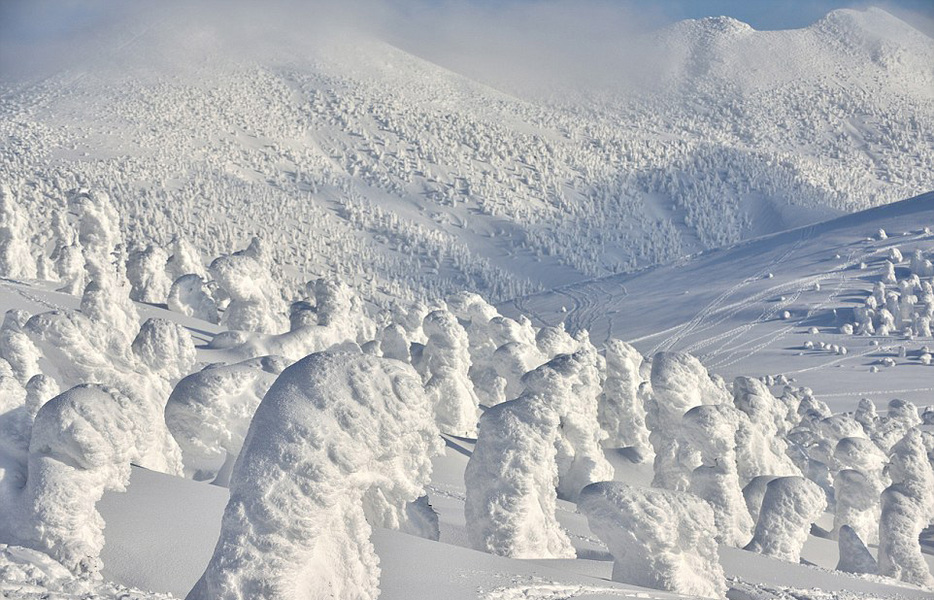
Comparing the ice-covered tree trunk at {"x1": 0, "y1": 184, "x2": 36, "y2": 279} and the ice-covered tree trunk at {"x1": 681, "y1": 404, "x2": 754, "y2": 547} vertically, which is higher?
the ice-covered tree trunk at {"x1": 0, "y1": 184, "x2": 36, "y2": 279}

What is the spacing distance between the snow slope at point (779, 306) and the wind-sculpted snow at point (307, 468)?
213ft

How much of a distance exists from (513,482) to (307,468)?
854 cm

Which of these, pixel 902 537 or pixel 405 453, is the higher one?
pixel 405 453

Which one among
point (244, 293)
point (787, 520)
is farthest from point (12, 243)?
point (787, 520)

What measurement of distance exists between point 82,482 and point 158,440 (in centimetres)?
550

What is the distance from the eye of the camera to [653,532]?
1709cm

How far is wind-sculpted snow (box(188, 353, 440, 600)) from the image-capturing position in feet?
37.5

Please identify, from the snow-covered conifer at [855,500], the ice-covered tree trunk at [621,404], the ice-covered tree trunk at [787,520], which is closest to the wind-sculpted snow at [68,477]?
the ice-covered tree trunk at [787,520]

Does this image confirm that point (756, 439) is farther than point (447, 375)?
No

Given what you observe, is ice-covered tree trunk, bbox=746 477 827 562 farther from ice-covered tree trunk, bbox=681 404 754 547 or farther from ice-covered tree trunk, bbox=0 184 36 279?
ice-covered tree trunk, bbox=0 184 36 279

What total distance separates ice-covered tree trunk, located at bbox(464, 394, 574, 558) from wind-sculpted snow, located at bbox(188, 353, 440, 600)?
758 centimetres

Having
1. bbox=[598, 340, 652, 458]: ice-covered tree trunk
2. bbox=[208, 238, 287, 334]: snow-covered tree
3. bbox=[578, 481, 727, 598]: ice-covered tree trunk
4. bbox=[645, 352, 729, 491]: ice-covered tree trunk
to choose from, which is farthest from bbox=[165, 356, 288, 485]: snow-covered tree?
bbox=[208, 238, 287, 334]: snow-covered tree

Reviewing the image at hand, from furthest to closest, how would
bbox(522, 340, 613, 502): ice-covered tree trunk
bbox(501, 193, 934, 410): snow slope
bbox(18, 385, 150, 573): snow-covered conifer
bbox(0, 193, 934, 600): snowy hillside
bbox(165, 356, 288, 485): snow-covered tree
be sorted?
bbox(501, 193, 934, 410): snow slope
bbox(522, 340, 613, 502): ice-covered tree trunk
bbox(165, 356, 288, 485): snow-covered tree
bbox(18, 385, 150, 573): snow-covered conifer
bbox(0, 193, 934, 600): snowy hillside

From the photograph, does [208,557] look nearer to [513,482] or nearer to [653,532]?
[653,532]
